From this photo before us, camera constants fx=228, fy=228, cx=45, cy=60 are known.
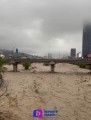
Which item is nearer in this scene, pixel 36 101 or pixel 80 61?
pixel 36 101

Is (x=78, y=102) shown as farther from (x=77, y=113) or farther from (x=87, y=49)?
(x=87, y=49)

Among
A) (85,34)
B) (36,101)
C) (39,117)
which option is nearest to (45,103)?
(36,101)

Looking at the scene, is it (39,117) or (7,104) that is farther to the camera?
(7,104)

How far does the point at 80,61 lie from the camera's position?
69375mm

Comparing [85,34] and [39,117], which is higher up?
[85,34]

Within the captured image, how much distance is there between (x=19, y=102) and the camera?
21.0 m

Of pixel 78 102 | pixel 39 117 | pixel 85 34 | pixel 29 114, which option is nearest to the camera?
pixel 39 117

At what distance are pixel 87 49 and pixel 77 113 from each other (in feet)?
532

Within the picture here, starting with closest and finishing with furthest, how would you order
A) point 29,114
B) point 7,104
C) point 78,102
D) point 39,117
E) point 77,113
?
point 39,117, point 29,114, point 77,113, point 7,104, point 78,102

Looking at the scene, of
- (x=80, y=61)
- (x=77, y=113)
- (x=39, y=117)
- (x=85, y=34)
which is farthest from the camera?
(x=85, y=34)

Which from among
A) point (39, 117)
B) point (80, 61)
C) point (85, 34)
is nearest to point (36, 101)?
point (39, 117)

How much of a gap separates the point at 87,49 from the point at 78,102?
158 m

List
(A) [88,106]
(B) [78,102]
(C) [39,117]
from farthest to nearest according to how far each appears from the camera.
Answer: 1. (B) [78,102]
2. (A) [88,106]
3. (C) [39,117]

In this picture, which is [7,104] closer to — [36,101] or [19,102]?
[19,102]
